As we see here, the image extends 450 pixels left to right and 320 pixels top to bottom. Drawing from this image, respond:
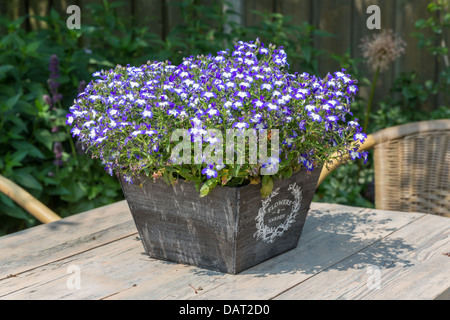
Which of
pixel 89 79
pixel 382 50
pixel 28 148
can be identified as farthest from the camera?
pixel 382 50

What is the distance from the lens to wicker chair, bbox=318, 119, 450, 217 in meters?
2.08

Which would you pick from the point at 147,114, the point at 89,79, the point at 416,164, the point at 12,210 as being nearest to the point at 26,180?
the point at 12,210

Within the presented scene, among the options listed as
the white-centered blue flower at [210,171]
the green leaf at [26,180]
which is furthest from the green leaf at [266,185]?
the green leaf at [26,180]

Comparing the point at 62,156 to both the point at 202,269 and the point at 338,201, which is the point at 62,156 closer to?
the point at 338,201

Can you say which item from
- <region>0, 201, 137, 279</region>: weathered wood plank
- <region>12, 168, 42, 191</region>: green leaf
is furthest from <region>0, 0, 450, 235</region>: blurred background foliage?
<region>0, 201, 137, 279</region>: weathered wood plank

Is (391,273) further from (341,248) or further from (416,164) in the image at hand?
(416,164)

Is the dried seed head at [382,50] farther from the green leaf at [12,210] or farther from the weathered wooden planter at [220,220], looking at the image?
the weathered wooden planter at [220,220]

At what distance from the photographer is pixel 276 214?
1.30 meters

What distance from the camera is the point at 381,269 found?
1.29 meters

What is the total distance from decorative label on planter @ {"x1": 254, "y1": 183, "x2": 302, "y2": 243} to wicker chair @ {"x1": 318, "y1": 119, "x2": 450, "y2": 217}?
777 mm

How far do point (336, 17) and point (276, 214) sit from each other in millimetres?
2629

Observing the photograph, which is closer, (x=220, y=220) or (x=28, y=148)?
(x=220, y=220)

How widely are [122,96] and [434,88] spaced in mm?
2614

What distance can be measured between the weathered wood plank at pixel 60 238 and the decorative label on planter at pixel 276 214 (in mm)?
407
